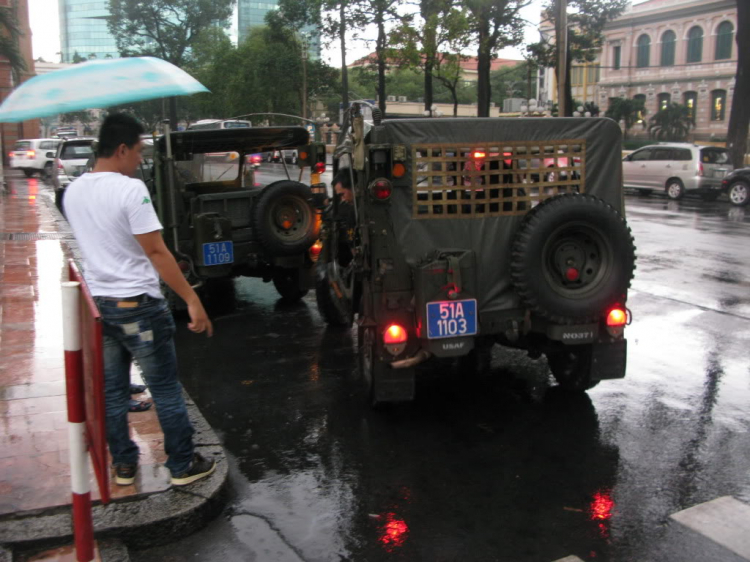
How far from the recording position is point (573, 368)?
5.68 m

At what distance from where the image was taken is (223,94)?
56281mm

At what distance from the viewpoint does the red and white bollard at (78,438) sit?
3.13 meters

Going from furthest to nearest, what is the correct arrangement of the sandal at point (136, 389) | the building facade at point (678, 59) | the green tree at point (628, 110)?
the building facade at point (678, 59) → the green tree at point (628, 110) → the sandal at point (136, 389)

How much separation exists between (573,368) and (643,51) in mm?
63230

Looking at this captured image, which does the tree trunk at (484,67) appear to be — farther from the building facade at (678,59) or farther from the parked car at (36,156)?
the building facade at (678,59)

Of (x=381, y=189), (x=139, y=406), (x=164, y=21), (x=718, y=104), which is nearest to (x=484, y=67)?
(x=381, y=189)

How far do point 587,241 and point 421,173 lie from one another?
4.16 feet

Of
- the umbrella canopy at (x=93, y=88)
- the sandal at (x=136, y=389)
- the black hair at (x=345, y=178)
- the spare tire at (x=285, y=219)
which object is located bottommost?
the sandal at (x=136, y=389)

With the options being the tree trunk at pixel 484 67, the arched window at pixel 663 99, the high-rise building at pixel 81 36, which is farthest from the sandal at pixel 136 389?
the high-rise building at pixel 81 36

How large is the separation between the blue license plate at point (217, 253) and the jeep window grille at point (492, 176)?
3671 millimetres

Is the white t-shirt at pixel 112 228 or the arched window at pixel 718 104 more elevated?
the arched window at pixel 718 104

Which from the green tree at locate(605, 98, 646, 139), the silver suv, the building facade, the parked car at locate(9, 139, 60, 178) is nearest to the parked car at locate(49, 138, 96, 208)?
the parked car at locate(9, 139, 60, 178)

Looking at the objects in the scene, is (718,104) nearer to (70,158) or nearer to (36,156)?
(36,156)

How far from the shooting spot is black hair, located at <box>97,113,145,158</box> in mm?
3695
